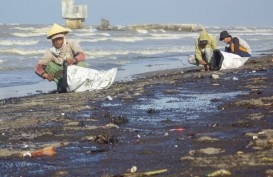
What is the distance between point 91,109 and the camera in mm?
7980

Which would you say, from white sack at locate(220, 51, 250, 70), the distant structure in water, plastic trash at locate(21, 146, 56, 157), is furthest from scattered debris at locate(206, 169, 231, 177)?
the distant structure in water

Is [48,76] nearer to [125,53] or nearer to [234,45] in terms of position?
[234,45]

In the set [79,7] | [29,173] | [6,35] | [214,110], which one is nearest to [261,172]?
[29,173]

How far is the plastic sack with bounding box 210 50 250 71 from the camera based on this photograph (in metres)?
13.1

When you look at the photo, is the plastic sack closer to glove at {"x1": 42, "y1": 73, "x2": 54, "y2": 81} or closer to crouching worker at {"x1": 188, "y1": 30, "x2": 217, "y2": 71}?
crouching worker at {"x1": 188, "y1": 30, "x2": 217, "y2": 71}

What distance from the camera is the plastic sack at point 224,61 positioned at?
517 inches

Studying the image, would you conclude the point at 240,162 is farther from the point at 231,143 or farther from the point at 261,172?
the point at 231,143

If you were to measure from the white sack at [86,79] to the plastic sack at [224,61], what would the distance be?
3.08 meters

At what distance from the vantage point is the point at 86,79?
10.6m

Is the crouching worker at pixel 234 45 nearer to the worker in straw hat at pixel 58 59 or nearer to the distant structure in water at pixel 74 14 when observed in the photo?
the worker in straw hat at pixel 58 59

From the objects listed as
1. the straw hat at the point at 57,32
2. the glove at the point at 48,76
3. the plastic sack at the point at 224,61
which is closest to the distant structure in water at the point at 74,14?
the plastic sack at the point at 224,61

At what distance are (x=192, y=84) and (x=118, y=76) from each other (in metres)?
5.45

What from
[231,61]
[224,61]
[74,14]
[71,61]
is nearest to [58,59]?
[71,61]

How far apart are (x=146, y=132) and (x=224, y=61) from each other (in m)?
7.56
